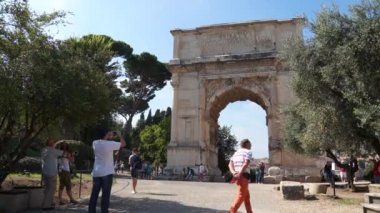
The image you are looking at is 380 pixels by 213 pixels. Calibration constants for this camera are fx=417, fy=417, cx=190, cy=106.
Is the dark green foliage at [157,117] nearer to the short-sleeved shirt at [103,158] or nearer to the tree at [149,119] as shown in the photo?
the tree at [149,119]

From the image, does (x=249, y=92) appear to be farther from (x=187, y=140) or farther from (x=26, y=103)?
(x=26, y=103)

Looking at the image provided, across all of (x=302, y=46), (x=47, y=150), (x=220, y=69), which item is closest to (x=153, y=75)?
(x=220, y=69)

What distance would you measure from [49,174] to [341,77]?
7.75 metres

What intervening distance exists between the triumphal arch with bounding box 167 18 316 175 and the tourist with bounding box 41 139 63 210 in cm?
1839

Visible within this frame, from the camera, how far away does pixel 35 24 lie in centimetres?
948

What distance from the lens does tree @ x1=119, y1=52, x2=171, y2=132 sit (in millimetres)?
46000

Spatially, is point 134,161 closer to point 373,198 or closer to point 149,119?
point 373,198

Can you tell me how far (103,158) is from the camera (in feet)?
21.4

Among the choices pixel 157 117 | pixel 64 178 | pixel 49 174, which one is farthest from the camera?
pixel 157 117

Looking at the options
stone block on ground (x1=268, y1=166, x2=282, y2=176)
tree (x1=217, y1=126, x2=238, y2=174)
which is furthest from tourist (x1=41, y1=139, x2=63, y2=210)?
tree (x1=217, y1=126, x2=238, y2=174)

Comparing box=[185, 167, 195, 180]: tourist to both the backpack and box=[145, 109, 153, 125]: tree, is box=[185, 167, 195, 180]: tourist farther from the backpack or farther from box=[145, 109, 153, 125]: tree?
box=[145, 109, 153, 125]: tree

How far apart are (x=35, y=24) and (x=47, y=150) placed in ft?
9.56

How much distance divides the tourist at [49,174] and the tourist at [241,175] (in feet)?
12.8

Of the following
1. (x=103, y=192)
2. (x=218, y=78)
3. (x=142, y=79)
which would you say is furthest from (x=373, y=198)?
(x=142, y=79)
